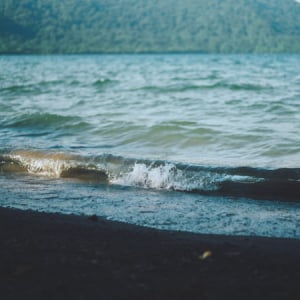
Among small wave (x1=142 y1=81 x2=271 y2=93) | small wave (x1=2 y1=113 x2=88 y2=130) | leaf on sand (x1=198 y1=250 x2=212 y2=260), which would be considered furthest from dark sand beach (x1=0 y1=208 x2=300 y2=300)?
small wave (x1=142 y1=81 x2=271 y2=93)

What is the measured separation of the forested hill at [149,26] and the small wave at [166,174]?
111687mm

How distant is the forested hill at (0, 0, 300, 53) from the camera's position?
432ft

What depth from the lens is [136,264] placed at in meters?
3.66

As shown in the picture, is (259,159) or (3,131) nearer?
(259,159)

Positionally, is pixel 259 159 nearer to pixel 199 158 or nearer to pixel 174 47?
pixel 199 158

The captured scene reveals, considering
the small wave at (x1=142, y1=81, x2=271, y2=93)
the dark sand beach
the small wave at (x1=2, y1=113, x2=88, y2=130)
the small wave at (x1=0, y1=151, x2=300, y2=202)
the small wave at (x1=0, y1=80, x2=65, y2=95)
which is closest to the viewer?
the dark sand beach

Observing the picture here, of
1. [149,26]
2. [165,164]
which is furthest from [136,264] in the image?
[149,26]

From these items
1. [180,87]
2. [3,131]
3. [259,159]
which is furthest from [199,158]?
[180,87]

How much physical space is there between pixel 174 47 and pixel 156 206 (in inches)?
5259

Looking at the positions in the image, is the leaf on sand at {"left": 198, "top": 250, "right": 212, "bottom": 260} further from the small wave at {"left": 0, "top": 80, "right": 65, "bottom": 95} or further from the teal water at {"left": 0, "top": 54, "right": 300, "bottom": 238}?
the small wave at {"left": 0, "top": 80, "right": 65, "bottom": 95}

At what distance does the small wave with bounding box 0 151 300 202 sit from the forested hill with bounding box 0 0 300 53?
112 metres

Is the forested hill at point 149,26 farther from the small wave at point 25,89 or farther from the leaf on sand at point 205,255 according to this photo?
the leaf on sand at point 205,255

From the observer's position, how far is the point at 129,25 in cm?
16338

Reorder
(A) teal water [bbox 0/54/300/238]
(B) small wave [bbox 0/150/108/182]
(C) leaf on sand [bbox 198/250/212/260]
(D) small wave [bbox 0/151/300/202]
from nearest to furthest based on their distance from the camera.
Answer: (C) leaf on sand [bbox 198/250/212/260] → (A) teal water [bbox 0/54/300/238] → (D) small wave [bbox 0/151/300/202] → (B) small wave [bbox 0/150/108/182]
